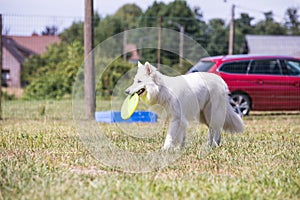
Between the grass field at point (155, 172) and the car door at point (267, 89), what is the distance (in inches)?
184

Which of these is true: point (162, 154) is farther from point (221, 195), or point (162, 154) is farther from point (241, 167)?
point (221, 195)

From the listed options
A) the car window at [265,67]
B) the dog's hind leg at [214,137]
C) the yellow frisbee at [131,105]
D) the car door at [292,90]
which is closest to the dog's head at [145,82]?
the yellow frisbee at [131,105]

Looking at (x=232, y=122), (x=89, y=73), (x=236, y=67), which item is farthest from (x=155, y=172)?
(x=236, y=67)

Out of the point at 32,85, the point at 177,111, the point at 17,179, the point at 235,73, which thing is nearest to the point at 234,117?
the point at 177,111

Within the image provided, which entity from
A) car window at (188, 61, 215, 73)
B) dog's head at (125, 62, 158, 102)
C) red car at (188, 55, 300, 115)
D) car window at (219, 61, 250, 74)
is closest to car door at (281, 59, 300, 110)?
red car at (188, 55, 300, 115)

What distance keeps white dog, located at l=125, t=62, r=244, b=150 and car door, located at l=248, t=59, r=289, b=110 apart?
221 inches

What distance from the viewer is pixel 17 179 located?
4.72m

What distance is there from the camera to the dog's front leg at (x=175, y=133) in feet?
22.0

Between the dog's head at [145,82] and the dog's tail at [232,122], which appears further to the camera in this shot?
the dog's tail at [232,122]

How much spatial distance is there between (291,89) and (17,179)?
33.0ft

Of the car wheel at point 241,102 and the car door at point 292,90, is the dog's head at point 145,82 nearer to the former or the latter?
the car wheel at point 241,102

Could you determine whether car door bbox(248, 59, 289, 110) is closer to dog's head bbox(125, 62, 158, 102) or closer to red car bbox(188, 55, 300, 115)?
red car bbox(188, 55, 300, 115)

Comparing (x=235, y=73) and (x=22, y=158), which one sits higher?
(x=235, y=73)

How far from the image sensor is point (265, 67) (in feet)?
44.8
